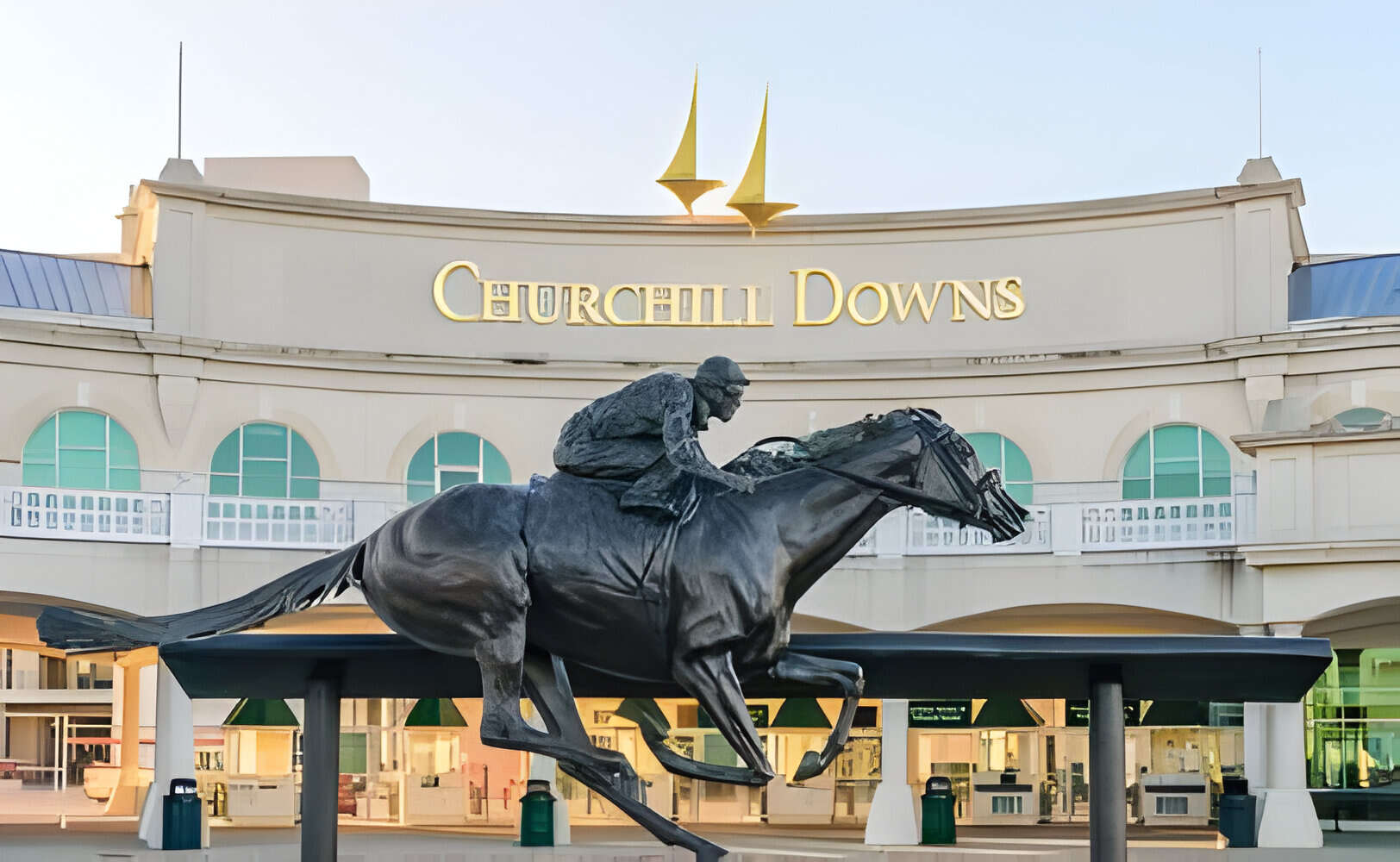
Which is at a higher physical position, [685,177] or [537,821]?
[685,177]

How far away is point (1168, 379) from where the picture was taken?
31.0 m

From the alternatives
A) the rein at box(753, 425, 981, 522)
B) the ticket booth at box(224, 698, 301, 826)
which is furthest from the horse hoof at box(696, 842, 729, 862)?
the ticket booth at box(224, 698, 301, 826)

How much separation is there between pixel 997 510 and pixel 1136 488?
926 inches

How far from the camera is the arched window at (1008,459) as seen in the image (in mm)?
31594

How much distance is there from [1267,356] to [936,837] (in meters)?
9.24

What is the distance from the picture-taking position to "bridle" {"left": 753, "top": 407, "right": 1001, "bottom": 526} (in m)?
8.20

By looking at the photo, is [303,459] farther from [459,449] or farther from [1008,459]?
[1008,459]

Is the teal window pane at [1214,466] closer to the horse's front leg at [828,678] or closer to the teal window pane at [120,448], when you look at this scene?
the teal window pane at [120,448]

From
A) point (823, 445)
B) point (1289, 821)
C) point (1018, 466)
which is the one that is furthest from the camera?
point (1018, 466)

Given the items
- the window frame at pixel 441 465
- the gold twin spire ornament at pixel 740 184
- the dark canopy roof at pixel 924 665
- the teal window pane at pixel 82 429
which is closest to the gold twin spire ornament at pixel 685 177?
the gold twin spire ornament at pixel 740 184

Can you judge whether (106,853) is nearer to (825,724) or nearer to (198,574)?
(198,574)

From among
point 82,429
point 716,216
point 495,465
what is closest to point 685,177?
point 716,216

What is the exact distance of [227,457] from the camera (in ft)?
102

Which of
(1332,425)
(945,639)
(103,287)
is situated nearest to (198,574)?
(103,287)
